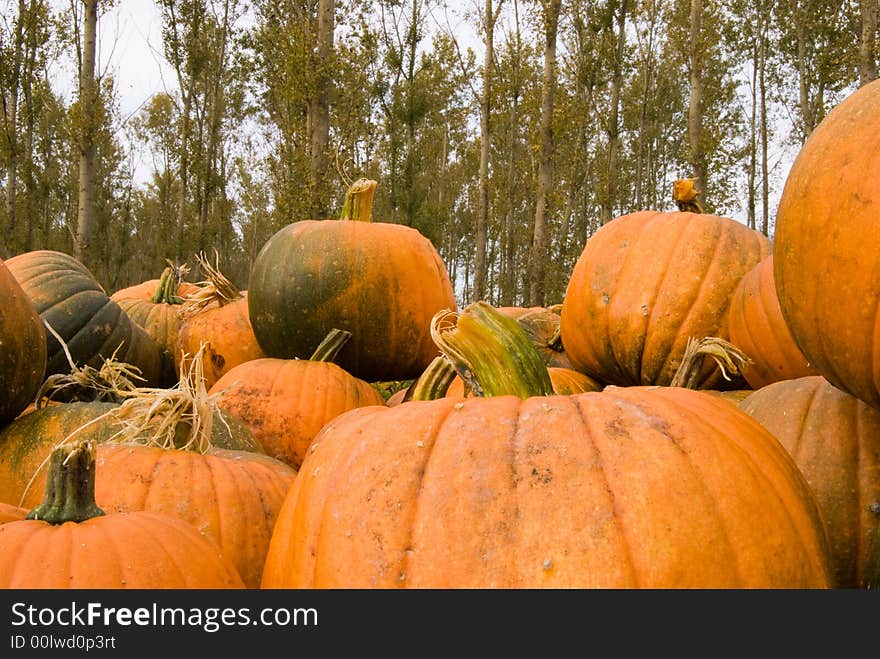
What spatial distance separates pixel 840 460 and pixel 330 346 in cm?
223

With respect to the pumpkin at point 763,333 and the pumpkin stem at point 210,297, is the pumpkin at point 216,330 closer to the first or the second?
the pumpkin stem at point 210,297

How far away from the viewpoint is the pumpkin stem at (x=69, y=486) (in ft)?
4.43

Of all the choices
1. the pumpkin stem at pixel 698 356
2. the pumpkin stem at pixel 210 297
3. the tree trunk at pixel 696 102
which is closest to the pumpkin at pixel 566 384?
the pumpkin stem at pixel 698 356

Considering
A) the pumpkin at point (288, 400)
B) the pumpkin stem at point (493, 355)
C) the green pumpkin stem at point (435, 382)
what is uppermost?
the pumpkin stem at point (493, 355)

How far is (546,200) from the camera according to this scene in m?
13.7

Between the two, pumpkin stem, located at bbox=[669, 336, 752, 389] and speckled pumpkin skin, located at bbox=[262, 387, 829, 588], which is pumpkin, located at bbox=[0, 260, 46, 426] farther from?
pumpkin stem, located at bbox=[669, 336, 752, 389]

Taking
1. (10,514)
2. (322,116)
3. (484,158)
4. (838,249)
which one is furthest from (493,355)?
(484,158)

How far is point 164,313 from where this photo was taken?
471cm

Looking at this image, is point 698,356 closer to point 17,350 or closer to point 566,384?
point 566,384

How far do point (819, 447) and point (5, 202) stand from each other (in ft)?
77.9

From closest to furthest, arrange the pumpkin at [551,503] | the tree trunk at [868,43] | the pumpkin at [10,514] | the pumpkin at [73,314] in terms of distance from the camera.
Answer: the pumpkin at [551,503]
the pumpkin at [10,514]
the pumpkin at [73,314]
the tree trunk at [868,43]

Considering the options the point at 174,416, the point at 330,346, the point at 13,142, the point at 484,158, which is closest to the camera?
the point at 174,416

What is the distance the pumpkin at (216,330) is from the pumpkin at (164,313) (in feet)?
0.43

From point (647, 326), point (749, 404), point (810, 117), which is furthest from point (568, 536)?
point (810, 117)
